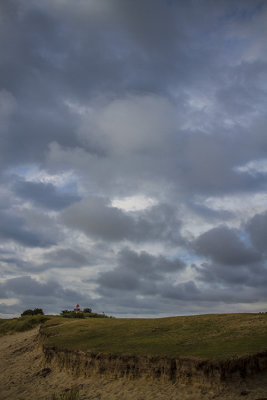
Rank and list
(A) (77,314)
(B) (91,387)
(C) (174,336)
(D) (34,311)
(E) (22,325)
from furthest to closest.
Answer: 1. (D) (34,311)
2. (A) (77,314)
3. (E) (22,325)
4. (C) (174,336)
5. (B) (91,387)

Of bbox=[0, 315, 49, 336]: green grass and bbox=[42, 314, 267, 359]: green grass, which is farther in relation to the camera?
bbox=[0, 315, 49, 336]: green grass

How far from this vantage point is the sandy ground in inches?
607

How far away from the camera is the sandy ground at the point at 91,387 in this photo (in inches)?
607

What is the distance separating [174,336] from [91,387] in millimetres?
6208

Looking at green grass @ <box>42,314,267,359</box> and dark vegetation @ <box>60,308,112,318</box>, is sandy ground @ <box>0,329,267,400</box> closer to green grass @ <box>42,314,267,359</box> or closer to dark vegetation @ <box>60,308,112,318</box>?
green grass @ <box>42,314,267,359</box>

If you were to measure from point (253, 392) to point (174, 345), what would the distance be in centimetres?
573

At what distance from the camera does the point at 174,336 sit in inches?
881

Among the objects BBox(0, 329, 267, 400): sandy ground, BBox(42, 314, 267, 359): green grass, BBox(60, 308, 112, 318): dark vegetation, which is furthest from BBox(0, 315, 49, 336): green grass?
BBox(0, 329, 267, 400): sandy ground

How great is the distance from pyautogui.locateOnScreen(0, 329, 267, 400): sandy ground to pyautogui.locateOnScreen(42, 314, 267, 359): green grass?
1.53 metres

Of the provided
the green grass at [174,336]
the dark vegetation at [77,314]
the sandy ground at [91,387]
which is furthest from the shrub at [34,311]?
the sandy ground at [91,387]

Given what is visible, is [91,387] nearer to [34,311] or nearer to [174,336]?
[174,336]

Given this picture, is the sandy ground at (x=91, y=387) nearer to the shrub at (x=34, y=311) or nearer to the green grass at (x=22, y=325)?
the green grass at (x=22, y=325)

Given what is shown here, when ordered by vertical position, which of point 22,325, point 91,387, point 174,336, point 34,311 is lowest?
point 91,387

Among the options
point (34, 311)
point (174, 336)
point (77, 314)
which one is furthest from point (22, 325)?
point (174, 336)
